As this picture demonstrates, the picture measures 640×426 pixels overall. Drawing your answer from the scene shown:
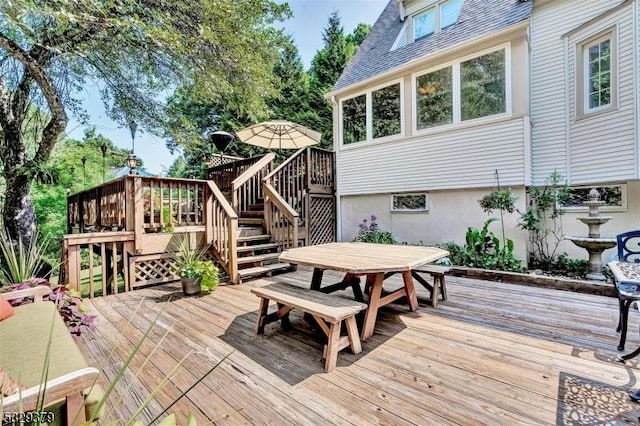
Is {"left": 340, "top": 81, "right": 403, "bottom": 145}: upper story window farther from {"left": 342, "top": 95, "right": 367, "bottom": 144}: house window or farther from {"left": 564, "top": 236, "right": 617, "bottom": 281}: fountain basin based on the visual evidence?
{"left": 564, "top": 236, "right": 617, "bottom": 281}: fountain basin

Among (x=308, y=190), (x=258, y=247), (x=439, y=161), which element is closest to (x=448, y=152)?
(x=439, y=161)

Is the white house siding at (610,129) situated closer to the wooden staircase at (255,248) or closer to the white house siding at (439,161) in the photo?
the white house siding at (439,161)

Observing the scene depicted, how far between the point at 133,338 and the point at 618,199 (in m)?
7.82

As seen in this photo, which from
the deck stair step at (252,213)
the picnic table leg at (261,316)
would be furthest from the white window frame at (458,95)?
the picnic table leg at (261,316)

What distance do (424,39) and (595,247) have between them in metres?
5.92

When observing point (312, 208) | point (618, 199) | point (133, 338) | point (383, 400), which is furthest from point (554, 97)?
point (133, 338)

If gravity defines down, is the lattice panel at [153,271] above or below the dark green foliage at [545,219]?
below

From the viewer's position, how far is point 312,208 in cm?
809

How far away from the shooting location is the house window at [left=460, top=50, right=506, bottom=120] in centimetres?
596

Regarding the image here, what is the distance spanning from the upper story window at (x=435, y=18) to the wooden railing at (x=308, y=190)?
3.96 metres

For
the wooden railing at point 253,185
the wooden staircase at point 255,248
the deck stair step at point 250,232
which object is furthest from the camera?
the wooden railing at point 253,185

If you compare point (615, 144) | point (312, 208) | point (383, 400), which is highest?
point (615, 144)

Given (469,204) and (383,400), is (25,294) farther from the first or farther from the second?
(469,204)

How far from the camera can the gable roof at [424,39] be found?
6059 mm
